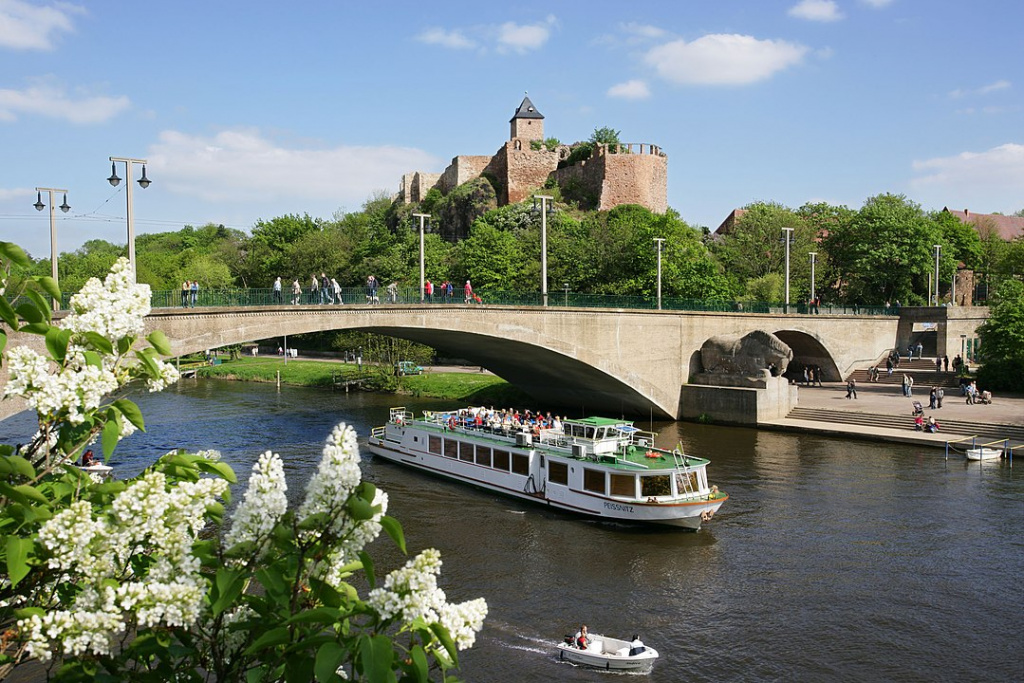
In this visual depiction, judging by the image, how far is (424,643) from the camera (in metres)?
4.20

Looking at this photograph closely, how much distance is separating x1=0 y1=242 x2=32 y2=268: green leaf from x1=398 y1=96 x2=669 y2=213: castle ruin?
89367 mm

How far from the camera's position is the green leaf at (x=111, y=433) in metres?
4.45

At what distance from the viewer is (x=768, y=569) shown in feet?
71.2

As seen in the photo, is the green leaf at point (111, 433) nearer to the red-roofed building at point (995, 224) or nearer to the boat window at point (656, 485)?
the boat window at point (656, 485)

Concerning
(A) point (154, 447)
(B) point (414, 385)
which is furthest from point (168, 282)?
(A) point (154, 447)

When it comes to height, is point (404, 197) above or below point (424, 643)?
above

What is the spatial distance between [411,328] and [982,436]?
25.2m

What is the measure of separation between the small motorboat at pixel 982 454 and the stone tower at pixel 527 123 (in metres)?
77.7

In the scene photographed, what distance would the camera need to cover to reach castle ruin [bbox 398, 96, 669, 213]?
9300 cm

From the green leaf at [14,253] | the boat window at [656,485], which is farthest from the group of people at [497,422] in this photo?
the green leaf at [14,253]

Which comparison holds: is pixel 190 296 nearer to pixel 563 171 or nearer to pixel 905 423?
pixel 905 423

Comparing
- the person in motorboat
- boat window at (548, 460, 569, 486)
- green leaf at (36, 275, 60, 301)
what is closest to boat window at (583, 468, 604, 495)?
boat window at (548, 460, 569, 486)

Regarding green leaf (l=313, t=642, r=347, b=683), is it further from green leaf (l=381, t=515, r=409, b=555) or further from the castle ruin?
the castle ruin

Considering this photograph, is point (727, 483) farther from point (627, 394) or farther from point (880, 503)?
point (627, 394)
